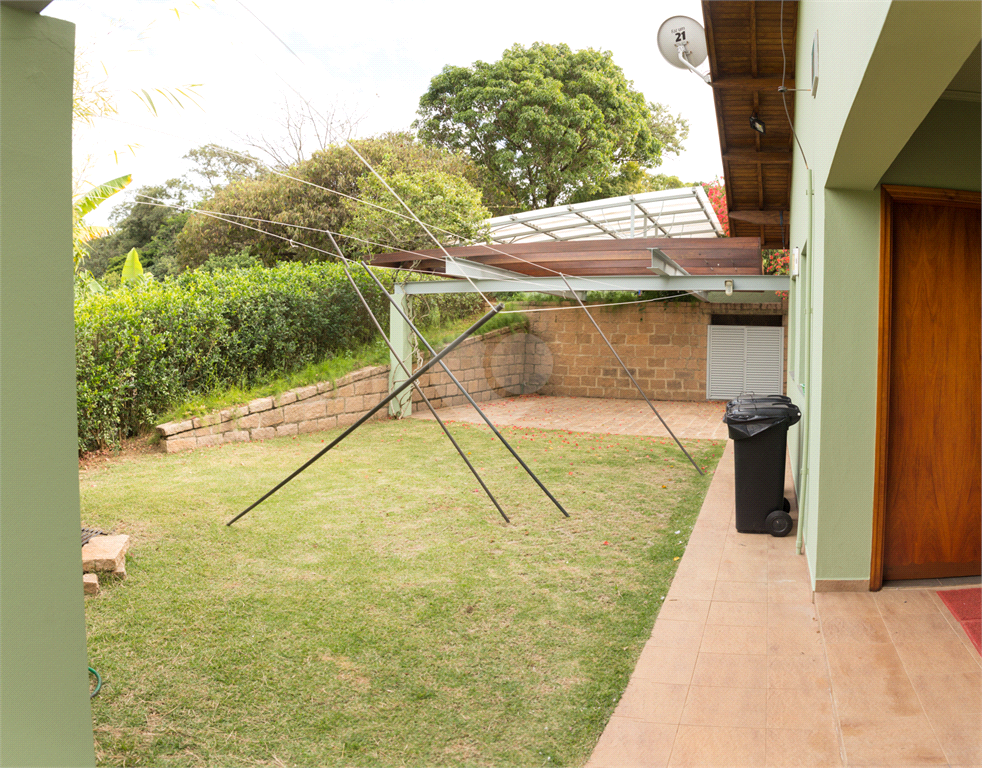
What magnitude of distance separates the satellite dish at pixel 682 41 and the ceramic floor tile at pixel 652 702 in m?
5.12

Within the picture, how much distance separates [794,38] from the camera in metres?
5.45

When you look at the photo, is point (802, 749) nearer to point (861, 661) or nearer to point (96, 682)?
point (861, 661)

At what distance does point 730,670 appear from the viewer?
3094mm

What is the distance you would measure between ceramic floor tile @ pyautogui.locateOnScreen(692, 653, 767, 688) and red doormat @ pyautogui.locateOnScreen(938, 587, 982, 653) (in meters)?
1.04

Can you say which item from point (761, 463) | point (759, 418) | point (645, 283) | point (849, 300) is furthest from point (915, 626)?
point (645, 283)

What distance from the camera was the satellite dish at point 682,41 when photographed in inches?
242

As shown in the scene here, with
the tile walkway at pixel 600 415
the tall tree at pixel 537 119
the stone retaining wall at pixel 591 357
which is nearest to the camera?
the tile walkway at pixel 600 415

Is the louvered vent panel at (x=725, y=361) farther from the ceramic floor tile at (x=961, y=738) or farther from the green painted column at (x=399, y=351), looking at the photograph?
the ceramic floor tile at (x=961, y=738)

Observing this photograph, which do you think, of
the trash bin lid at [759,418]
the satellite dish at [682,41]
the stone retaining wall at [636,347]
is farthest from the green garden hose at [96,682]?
the stone retaining wall at [636,347]

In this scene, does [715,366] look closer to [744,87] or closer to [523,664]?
[744,87]

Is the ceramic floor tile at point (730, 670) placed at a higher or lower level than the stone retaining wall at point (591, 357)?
lower

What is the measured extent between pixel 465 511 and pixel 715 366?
32.6 ft

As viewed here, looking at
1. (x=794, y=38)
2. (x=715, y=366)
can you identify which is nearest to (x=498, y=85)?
(x=715, y=366)

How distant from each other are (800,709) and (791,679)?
26 cm
